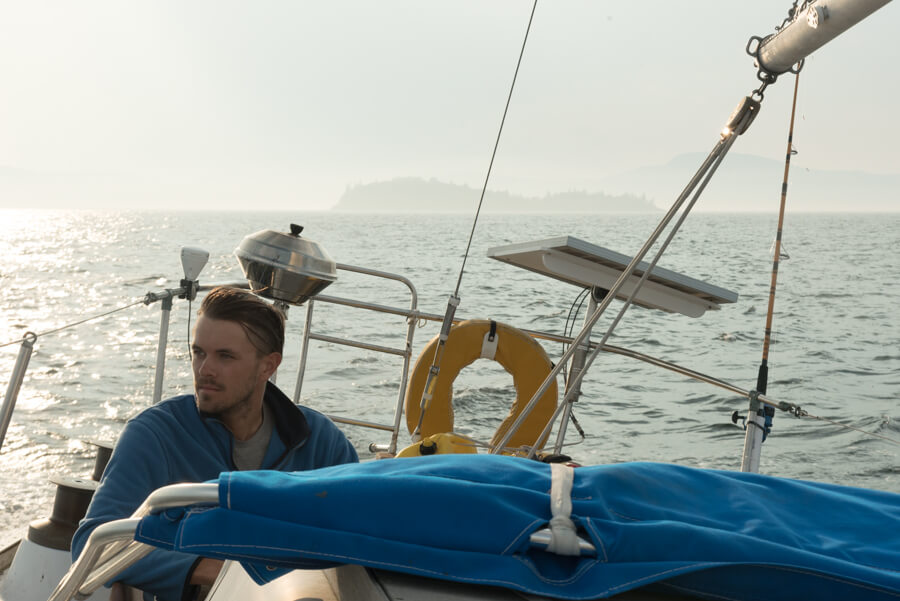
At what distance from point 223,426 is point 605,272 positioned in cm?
209

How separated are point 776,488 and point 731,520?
0.56 feet

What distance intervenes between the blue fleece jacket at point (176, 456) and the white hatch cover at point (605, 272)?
1.65 meters

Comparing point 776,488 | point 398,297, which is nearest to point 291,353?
point 398,297

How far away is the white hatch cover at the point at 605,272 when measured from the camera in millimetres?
3598

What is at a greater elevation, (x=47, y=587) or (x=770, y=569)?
(x=770, y=569)

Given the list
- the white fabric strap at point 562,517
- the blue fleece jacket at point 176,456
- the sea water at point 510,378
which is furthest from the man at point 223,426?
the sea water at point 510,378

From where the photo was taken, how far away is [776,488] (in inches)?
49.1

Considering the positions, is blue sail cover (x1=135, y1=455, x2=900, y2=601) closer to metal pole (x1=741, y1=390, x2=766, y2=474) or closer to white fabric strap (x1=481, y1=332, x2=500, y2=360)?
metal pole (x1=741, y1=390, x2=766, y2=474)

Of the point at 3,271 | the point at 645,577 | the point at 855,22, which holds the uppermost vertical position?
the point at 855,22

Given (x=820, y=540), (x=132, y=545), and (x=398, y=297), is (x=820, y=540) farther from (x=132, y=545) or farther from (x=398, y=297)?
(x=398, y=297)

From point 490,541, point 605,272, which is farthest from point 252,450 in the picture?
point 605,272

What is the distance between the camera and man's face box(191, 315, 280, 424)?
6.61ft

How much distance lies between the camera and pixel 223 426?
80.9 inches

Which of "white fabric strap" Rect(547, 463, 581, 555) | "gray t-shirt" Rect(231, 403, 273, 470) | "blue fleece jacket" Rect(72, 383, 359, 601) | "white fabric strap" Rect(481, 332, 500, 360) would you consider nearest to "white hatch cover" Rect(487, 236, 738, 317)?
"white fabric strap" Rect(481, 332, 500, 360)
